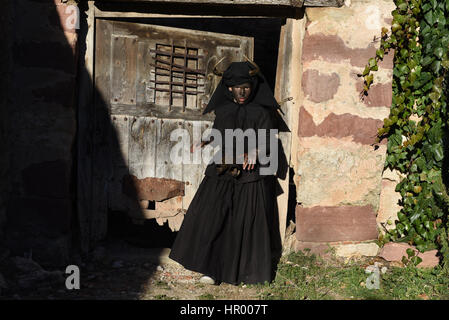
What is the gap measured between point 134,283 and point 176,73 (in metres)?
2.02

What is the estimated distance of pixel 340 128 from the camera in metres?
3.96

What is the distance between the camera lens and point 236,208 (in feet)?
12.2

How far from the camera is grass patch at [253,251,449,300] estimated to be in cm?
345

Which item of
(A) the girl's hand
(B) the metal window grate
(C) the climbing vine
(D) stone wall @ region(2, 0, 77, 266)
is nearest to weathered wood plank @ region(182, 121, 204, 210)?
(B) the metal window grate

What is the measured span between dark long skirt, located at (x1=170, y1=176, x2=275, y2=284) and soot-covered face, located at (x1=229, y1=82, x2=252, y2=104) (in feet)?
2.30

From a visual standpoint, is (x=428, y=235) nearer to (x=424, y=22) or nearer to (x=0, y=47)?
(x=424, y=22)

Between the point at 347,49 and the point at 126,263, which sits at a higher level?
the point at 347,49

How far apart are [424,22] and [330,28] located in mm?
822

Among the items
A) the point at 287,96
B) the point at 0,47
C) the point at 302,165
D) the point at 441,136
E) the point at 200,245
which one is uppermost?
the point at 0,47

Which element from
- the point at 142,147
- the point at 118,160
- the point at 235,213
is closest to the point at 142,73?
the point at 142,147

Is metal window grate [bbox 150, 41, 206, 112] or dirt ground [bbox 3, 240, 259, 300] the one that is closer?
dirt ground [bbox 3, 240, 259, 300]

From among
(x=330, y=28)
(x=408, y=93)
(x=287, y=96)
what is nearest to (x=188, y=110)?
(x=287, y=96)

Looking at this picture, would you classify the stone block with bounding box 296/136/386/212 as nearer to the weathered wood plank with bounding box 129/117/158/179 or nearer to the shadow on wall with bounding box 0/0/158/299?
the weathered wood plank with bounding box 129/117/158/179

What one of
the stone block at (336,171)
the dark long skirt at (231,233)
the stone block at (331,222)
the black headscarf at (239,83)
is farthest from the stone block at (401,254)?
the black headscarf at (239,83)
